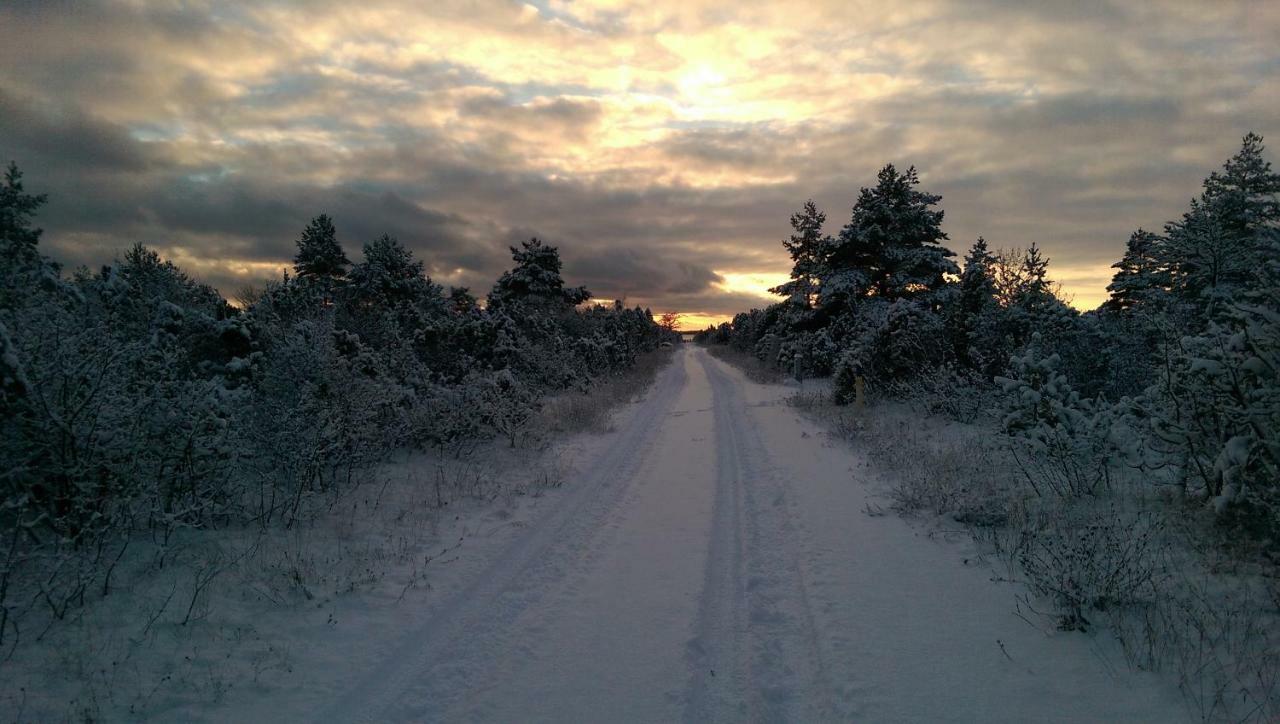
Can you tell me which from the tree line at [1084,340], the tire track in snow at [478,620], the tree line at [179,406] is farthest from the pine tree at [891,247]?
the tire track in snow at [478,620]

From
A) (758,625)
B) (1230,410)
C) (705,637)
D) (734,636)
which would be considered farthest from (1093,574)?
(705,637)

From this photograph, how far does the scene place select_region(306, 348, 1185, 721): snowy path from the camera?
13.5 feet

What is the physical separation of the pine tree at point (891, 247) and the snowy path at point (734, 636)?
1893 cm

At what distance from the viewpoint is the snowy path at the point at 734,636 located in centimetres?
410

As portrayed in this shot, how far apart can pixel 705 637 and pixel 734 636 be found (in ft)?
0.87

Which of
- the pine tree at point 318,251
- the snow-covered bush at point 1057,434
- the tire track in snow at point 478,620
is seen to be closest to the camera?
→ the tire track in snow at point 478,620

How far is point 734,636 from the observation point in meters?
5.19

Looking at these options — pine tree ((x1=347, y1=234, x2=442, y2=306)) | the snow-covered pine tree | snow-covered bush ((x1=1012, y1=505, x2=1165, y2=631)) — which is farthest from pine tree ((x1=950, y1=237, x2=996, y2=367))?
pine tree ((x1=347, y1=234, x2=442, y2=306))

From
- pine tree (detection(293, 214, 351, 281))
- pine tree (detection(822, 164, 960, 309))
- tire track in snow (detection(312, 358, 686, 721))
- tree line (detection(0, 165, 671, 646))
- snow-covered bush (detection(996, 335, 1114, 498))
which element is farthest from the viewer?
pine tree (detection(293, 214, 351, 281))

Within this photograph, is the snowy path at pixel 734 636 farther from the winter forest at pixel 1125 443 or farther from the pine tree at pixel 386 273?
the pine tree at pixel 386 273

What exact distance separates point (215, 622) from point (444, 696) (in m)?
2.47

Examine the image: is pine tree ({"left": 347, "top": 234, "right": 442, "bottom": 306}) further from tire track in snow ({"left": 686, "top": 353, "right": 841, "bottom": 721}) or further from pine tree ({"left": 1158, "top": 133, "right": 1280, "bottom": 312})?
pine tree ({"left": 1158, "top": 133, "right": 1280, "bottom": 312})

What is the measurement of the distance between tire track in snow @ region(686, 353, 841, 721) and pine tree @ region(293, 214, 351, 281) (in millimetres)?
33230

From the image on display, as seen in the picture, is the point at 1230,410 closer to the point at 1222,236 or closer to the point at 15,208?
the point at 1222,236
